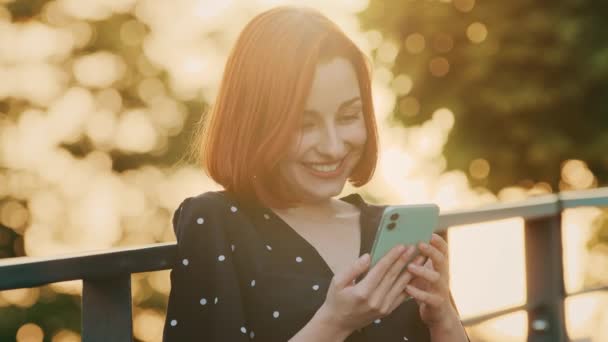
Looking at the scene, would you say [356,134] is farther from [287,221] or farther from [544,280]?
[544,280]

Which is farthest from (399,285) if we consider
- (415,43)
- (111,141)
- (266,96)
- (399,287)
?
(111,141)

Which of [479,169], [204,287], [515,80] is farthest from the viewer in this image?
[479,169]

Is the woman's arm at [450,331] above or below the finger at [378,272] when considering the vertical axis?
below

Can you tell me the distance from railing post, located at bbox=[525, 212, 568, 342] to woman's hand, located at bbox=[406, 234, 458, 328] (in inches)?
81.7

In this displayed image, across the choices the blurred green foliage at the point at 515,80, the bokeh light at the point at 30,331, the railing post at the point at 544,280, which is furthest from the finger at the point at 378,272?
the bokeh light at the point at 30,331

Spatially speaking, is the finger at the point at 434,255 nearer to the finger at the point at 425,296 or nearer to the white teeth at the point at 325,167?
the finger at the point at 425,296

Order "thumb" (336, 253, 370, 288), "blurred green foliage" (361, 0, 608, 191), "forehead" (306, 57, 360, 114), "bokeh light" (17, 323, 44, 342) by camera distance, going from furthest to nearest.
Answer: "bokeh light" (17, 323, 44, 342)
"blurred green foliage" (361, 0, 608, 191)
"forehead" (306, 57, 360, 114)
"thumb" (336, 253, 370, 288)

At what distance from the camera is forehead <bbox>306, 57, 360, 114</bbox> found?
197cm

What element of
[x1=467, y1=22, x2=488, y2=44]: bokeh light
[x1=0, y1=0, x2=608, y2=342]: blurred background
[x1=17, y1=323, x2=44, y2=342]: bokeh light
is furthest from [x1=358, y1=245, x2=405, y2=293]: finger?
[x1=17, y1=323, x2=44, y2=342]: bokeh light

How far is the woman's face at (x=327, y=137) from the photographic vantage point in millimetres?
1979

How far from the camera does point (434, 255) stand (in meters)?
1.91

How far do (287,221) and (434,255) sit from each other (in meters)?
0.35

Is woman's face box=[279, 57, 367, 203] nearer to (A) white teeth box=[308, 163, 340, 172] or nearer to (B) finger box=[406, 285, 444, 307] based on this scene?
(A) white teeth box=[308, 163, 340, 172]

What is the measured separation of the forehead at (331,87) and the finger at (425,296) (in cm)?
41
